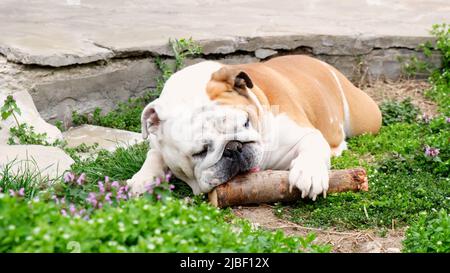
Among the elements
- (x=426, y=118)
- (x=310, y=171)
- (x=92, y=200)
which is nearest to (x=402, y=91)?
(x=426, y=118)

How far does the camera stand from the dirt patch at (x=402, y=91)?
8.20 meters

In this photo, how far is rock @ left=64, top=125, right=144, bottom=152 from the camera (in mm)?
6781

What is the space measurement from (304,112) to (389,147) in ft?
2.76

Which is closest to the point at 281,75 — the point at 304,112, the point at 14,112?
the point at 304,112

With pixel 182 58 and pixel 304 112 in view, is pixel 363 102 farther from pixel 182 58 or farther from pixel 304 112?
pixel 182 58

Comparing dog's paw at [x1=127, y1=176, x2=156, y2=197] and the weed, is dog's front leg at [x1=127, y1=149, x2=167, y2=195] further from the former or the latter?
the weed

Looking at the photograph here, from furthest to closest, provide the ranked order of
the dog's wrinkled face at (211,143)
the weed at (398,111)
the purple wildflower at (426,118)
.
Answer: the weed at (398,111)
the purple wildflower at (426,118)
the dog's wrinkled face at (211,143)

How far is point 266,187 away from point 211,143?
52 cm

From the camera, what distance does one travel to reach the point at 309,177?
538cm

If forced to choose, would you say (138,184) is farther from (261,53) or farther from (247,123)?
(261,53)

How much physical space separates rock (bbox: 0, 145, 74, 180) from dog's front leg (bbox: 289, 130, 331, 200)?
5.31 feet

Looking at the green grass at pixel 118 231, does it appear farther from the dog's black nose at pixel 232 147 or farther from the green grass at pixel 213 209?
the dog's black nose at pixel 232 147

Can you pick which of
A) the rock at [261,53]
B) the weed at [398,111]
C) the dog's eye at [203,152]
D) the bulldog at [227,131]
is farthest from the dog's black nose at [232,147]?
the rock at [261,53]

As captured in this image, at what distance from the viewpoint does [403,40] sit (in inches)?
337
